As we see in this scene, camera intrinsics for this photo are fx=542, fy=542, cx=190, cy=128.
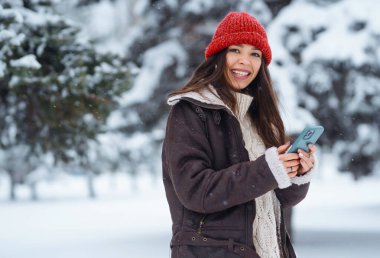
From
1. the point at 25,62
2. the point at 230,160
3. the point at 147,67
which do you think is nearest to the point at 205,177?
the point at 230,160

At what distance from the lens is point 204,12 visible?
9.11m

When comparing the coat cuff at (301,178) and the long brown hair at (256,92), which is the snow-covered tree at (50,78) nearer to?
the long brown hair at (256,92)

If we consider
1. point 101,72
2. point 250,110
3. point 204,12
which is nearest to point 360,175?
point 204,12

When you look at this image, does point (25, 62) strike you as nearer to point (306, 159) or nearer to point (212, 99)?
point (212, 99)

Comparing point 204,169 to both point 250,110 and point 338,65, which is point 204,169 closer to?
point 250,110

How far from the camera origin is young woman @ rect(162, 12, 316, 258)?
6.05 feet

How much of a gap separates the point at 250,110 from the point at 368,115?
25.1 feet

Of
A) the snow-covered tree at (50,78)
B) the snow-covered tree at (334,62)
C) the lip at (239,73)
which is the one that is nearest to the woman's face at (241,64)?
the lip at (239,73)

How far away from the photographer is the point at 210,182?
1840mm

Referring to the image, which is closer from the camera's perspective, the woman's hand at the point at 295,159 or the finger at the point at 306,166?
the woman's hand at the point at 295,159

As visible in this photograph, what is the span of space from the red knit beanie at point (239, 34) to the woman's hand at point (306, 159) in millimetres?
507

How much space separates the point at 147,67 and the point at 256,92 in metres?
7.63

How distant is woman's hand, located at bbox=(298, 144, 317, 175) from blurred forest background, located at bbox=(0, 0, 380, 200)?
371 cm

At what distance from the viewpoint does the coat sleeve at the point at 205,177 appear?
6.00ft
